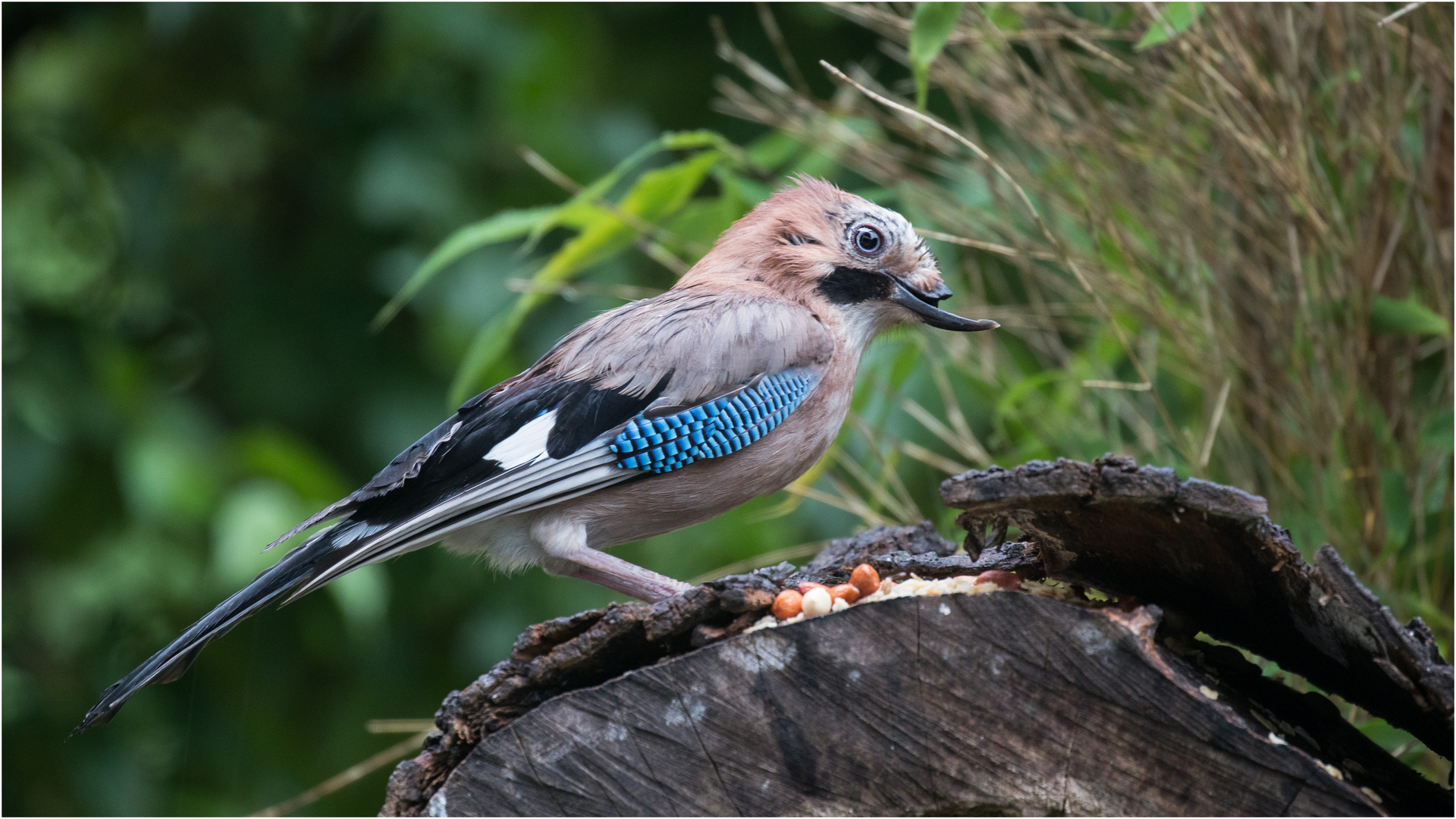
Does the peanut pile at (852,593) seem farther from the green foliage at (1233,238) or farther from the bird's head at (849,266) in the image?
the green foliage at (1233,238)

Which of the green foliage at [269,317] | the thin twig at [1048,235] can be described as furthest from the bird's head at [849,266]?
the green foliage at [269,317]

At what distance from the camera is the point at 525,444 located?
2764 mm

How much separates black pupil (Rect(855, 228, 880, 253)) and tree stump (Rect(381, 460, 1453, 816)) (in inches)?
51.6

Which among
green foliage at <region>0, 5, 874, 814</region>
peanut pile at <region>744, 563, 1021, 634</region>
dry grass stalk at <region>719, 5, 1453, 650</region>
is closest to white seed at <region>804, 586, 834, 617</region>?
peanut pile at <region>744, 563, 1021, 634</region>

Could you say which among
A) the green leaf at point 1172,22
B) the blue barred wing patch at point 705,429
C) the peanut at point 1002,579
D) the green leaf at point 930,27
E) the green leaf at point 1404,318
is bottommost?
the green leaf at point 1404,318

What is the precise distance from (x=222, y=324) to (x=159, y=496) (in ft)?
3.83

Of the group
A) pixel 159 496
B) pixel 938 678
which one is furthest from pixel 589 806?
pixel 159 496

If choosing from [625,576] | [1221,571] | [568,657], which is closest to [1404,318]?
[1221,571]

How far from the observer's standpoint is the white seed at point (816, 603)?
204cm

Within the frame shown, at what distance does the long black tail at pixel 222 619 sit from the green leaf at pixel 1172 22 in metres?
2.08

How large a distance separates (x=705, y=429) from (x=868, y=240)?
720 millimetres

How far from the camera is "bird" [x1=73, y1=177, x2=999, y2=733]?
266 centimetres

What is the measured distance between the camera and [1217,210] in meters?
3.63

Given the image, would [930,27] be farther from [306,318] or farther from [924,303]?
[306,318]
